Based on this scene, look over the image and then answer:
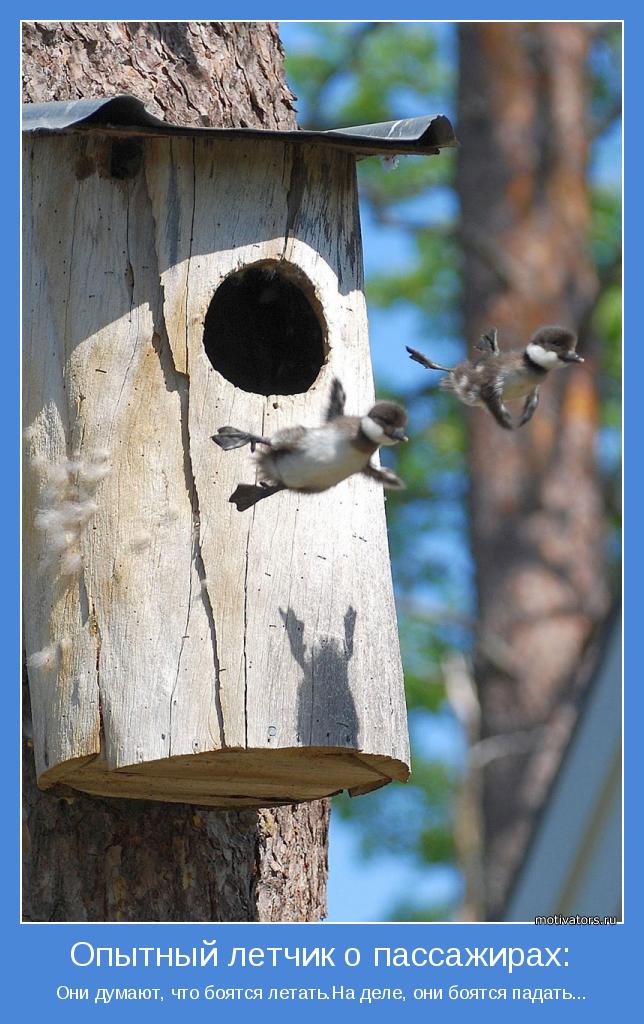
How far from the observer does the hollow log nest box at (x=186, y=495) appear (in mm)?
3885

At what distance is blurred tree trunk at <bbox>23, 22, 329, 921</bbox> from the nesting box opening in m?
0.78

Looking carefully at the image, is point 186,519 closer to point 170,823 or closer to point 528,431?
point 170,823

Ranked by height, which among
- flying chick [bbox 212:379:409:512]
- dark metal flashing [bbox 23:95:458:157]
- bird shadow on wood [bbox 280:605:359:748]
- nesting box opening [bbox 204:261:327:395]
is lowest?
bird shadow on wood [bbox 280:605:359:748]

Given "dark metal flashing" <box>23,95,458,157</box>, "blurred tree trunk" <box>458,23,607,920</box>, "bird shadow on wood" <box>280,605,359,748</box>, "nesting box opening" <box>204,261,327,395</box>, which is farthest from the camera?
"blurred tree trunk" <box>458,23,607,920</box>

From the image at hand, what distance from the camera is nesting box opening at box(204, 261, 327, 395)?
4.58 m

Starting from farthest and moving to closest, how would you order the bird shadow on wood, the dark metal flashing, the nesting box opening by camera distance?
the nesting box opening → the dark metal flashing → the bird shadow on wood

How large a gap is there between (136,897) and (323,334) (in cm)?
187

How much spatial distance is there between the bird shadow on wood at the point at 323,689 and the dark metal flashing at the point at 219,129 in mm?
1403

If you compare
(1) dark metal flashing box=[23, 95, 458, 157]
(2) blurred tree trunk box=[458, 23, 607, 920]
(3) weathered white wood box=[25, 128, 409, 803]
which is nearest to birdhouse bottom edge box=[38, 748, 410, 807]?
(3) weathered white wood box=[25, 128, 409, 803]

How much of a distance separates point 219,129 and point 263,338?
0.91m

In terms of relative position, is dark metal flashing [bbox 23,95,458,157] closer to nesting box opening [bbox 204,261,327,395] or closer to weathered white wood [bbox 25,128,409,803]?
weathered white wood [bbox 25,128,409,803]

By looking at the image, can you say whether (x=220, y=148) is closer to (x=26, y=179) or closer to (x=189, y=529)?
(x=26, y=179)

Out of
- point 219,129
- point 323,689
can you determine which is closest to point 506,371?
point 219,129

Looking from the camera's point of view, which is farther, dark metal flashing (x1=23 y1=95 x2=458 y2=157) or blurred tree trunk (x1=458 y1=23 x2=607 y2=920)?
blurred tree trunk (x1=458 y1=23 x2=607 y2=920)
